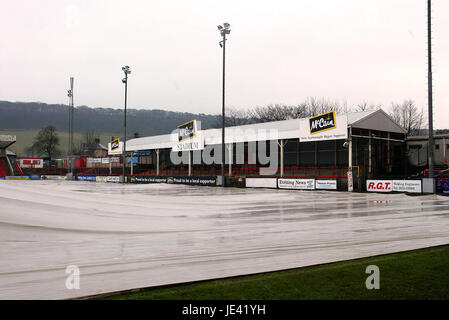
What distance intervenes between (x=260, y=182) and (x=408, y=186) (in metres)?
13.1

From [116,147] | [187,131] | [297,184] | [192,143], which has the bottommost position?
[297,184]

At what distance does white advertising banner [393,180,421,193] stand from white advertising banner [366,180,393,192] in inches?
14.5

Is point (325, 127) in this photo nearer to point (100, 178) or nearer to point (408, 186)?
point (408, 186)

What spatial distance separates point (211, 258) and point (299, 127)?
27.8m

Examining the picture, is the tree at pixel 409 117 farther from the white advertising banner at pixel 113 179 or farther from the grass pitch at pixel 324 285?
the grass pitch at pixel 324 285

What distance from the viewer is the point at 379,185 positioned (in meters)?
25.8

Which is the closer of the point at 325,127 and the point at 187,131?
the point at 325,127

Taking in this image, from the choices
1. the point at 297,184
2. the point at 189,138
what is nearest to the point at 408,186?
the point at 297,184

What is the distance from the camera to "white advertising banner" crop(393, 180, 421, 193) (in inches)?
935

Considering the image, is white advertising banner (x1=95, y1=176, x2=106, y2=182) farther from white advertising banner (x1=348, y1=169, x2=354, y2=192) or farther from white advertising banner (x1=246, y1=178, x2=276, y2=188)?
white advertising banner (x1=348, y1=169, x2=354, y2=192)

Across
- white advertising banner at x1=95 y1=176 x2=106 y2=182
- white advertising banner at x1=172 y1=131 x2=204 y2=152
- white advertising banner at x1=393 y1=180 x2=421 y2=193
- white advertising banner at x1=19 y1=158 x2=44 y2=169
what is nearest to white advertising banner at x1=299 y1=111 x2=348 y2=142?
white advertising banner at x1=393 y1=180 x2=421 y2=193

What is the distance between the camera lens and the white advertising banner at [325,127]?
28.4m
